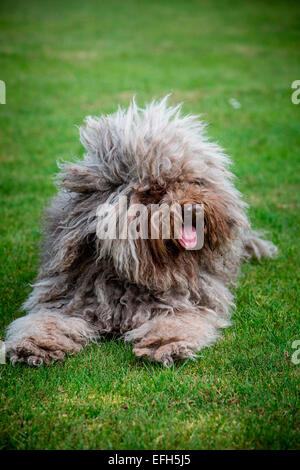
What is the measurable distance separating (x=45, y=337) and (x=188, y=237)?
3.85ft

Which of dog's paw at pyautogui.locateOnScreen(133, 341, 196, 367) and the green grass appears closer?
the green grass

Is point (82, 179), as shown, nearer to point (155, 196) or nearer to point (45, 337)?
point (155, 196)

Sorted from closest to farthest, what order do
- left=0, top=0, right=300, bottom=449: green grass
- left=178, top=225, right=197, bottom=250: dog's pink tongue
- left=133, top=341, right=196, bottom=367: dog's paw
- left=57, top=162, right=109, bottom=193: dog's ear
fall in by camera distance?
left=0, top=0, right=300, bottom=449: green grass
left=133, top=341, right=196, bottom=367: dog's paw
left=178, top=225, right=197, bottom=250: dog's pink tongue
left=57, top=162, right=109, bottom=193: dog's ear

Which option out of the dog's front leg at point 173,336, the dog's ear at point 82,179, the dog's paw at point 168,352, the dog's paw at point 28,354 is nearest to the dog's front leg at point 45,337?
the dog's paw at point 28,354

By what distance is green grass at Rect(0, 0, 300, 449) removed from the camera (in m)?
3.23

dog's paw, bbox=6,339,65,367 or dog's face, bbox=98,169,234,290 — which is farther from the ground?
dog's face, bbox=98,169,234,290

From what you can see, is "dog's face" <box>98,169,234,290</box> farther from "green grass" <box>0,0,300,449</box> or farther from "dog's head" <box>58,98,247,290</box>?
"green grass" <box>0,0,300,449</box>

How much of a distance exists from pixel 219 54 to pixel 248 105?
647 cm

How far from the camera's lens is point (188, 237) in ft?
12.8

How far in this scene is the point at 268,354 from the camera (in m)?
3.95

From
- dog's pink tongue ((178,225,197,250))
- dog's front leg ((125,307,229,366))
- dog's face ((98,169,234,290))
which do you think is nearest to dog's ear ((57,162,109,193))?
dog's face ((98,169,234,290))

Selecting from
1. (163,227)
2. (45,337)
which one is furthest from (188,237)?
(45,337)

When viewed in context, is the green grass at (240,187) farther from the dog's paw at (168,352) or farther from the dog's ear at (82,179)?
the dog's ear at (82,179)
